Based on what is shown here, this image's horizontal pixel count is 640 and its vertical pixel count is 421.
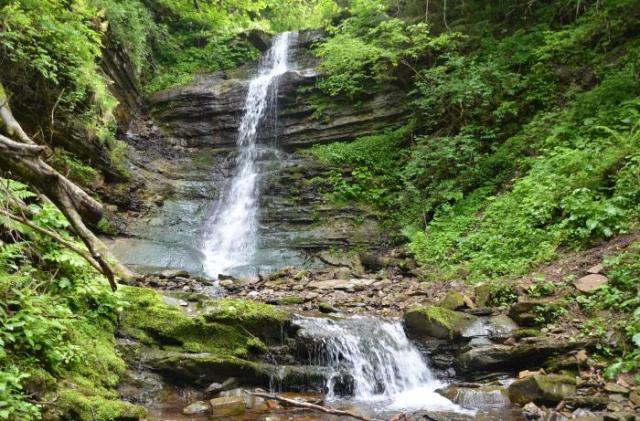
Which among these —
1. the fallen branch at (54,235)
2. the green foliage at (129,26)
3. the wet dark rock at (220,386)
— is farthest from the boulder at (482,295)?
the green foliage at (129,26)

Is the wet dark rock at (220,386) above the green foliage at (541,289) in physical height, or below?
below

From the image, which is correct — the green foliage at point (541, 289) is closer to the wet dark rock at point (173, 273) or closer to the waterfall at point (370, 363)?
the waterfall at point (370, 363)

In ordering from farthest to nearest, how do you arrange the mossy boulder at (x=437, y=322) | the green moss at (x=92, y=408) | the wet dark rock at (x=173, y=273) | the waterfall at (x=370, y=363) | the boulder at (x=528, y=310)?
the wet dark rock at (x=173, y=273)
the mossy boulder at (x=437, y=322)
the boulder at (x=528, y=310)
the waterfall at (x=370, y=363)
the green moss at (x=92, y=408)

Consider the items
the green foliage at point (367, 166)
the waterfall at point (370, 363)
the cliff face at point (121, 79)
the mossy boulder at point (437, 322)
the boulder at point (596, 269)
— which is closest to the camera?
the waterfall at point (370, 363)

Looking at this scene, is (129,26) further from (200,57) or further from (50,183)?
(50,183)

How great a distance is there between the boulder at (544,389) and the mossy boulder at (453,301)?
6.27ft

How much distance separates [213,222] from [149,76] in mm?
7991

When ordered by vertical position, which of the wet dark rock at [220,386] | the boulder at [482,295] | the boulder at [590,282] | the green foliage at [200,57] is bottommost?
the wet dark rock at [220,386]

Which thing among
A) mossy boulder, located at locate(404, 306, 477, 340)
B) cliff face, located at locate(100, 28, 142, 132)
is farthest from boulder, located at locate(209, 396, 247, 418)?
cliff face, located at locate(100, 28, 142, 132)

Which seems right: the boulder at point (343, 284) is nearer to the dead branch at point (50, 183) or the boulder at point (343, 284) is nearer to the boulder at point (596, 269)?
the boulder at point (596, 269)

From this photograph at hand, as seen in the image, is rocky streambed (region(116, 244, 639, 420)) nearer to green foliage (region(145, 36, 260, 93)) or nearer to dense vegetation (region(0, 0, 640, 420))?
dense vegetation (region(0, 0, 640, 420))

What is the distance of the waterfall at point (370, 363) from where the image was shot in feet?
20.2

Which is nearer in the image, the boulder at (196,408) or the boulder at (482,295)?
the boulder at (196,408)

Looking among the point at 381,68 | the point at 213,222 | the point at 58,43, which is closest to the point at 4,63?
the point at 58,43
